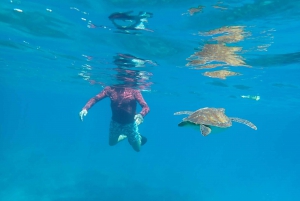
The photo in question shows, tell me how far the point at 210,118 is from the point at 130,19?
6.02 metres

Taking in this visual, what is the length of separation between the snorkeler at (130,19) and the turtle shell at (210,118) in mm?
4964

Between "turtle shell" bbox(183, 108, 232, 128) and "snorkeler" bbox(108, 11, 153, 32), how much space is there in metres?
4.96

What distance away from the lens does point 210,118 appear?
763 cm

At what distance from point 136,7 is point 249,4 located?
417cm

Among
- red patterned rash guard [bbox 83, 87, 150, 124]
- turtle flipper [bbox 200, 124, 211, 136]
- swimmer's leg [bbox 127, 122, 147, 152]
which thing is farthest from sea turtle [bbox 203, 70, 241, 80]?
turtle flipper [bbox 200, 124, 211, 136]

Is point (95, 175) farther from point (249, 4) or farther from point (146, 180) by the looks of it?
point (249, 4)

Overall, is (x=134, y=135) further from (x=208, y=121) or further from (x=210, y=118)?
(x=208, y=121)

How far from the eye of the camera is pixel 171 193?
26188 millimetres

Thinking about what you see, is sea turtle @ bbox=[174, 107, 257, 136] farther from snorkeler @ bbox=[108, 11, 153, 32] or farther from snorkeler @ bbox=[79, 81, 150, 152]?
snorkeler @ bbox=[79, 81, 150, 152]

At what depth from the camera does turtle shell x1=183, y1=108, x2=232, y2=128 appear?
7218 millimetres

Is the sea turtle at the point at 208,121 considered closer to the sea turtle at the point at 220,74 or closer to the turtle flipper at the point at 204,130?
the turtle flipper at the point at 204,130

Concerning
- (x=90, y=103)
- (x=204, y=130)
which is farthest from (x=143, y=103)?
(x=204, y=130)

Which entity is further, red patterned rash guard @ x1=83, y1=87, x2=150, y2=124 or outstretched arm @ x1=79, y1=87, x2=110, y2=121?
red patterned rash guard @ x1=83, y1=87, x2=150, y2=124

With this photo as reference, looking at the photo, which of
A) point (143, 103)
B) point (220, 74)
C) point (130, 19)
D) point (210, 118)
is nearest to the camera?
point (210, 118)
